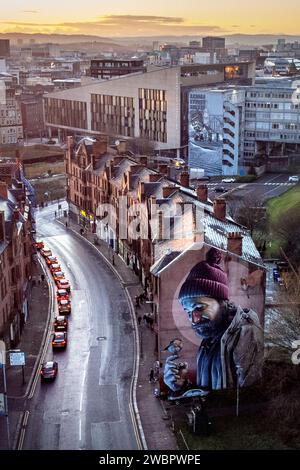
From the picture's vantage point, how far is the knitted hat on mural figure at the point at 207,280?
1153 inches

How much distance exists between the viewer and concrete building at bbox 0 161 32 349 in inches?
1345

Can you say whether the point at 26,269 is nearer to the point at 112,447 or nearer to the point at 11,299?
the point at 11,299

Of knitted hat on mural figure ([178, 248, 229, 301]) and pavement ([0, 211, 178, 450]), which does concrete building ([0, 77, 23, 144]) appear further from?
knitted hat on mural figure ([178, 248, 229, 301])

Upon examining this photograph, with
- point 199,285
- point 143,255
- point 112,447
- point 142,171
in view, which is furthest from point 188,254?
point 142,171

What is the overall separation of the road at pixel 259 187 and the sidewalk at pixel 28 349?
86.5 ft

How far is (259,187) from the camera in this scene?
7219 cm

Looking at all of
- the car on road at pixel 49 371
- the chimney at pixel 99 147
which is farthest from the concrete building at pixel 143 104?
the car on road at pixel 49 371

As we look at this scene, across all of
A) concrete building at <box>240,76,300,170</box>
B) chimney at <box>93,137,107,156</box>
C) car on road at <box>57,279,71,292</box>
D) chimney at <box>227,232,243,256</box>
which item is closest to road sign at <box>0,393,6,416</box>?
chimney at <box>227,232,243,256</box>

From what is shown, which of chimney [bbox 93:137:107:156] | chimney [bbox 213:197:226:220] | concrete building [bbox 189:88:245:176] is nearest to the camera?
chimney [bbox 213:197:226:220]

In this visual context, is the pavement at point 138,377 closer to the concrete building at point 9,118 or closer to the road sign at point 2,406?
the road sign at point 2,406

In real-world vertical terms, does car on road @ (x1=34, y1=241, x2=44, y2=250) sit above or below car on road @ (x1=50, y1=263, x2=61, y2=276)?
above

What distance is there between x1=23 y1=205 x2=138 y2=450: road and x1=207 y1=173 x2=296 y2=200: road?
23.8m
